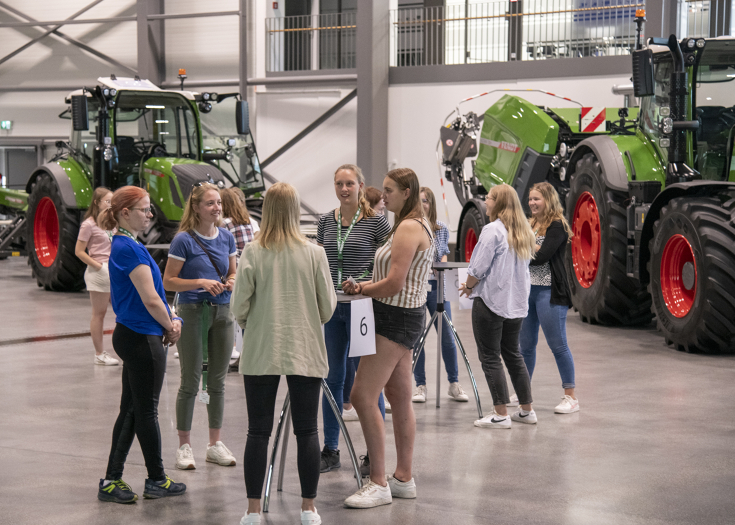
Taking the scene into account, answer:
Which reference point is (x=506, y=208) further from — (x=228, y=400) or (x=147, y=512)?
(x=147, y=512)

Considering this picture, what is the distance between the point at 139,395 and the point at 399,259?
4.22ft

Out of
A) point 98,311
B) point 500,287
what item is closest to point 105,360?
point 98,311

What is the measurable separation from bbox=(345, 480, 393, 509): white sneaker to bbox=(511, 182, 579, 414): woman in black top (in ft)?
6.78

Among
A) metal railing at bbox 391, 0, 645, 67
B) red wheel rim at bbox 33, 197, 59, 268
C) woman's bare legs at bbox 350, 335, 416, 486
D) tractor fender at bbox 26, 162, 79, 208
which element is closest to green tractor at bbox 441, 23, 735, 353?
woman's bare legs at bbox 350, 335, 416, 486

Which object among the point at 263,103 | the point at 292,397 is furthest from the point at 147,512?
the point at 263,103

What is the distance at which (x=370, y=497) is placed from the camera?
13.2 feet

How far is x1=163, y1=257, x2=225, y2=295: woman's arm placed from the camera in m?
4.56

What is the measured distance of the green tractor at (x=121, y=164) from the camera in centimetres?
1139

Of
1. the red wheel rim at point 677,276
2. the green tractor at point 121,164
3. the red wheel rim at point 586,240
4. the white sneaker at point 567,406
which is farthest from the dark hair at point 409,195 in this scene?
the green tractor at point 121,164

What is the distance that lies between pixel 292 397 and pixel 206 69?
17464mm

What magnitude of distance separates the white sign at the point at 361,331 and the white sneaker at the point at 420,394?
7.08 feet

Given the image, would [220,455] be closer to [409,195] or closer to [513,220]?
[409,195]

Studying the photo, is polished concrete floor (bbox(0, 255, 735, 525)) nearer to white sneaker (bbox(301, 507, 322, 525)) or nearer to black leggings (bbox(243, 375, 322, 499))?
white sneaker (bbox(301, 507, 322, 525))

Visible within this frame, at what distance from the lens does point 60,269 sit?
12.2m
